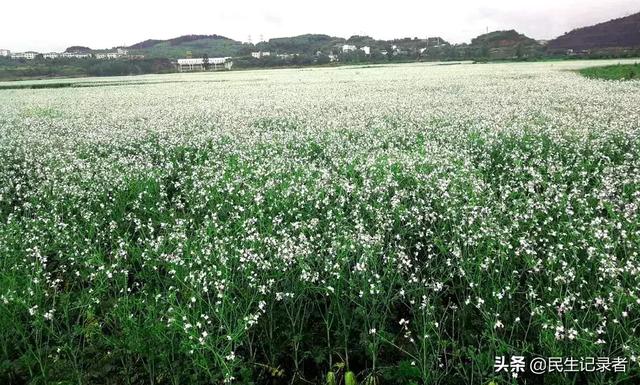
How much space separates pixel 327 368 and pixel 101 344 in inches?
85.8

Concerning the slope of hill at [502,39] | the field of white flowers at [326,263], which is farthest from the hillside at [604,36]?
the field of white flowers at [326,263]

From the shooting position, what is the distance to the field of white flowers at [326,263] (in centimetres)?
405

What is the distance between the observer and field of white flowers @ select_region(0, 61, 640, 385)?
13.3 feet

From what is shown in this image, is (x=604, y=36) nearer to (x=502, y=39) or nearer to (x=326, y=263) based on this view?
(x=502, y=39)

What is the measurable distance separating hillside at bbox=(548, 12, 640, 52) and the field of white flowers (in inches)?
6226

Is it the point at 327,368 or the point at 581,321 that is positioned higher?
the point at 581,321

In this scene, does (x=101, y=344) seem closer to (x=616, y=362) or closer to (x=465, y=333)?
(x=465, y=333)

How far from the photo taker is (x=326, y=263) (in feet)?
15.8

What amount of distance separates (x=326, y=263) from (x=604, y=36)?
19734 centimetres

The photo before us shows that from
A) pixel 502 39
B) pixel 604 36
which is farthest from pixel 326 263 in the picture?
pixel 502 39

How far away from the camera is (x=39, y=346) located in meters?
4.51

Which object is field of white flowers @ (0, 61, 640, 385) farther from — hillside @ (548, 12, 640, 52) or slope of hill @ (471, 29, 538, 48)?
slope of hill @ (471, 29, 538, 48)

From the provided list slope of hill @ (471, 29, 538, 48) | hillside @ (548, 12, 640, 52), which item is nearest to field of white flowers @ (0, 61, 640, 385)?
hillside @ (548, 12, 640, 52)

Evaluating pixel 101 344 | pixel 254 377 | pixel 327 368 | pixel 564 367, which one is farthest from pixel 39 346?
pixel 564 367
